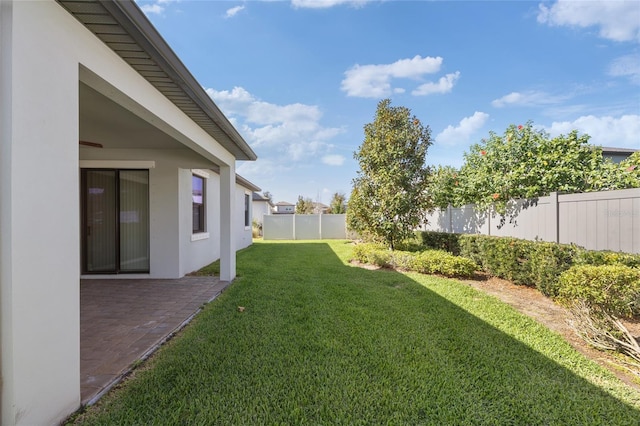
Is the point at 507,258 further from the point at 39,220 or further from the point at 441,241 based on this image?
the point at 39,220

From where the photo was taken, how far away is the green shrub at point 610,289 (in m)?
3.61

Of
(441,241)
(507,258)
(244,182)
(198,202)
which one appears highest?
(244,182)

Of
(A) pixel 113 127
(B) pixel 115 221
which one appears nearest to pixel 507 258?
(A) pixel 113 127

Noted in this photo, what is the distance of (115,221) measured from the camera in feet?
23.3

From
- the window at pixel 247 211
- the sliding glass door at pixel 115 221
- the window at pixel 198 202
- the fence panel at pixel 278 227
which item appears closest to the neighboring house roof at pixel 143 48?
the sliding glass door at pixel 115 221

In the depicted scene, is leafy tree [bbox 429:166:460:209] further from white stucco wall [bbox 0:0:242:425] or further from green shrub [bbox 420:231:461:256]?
white stucco wall [bbox 0:0:242:425]

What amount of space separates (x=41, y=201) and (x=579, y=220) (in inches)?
307

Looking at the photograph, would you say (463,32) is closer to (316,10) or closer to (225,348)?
(316,10)

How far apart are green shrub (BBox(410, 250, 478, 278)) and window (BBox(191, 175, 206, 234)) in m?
6.21

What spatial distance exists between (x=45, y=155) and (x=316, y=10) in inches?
337

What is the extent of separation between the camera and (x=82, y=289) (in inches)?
238

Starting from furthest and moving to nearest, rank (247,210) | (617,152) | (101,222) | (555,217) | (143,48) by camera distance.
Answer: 1. (617,152)
2. (247,210)
3. (101,222)
4. (555,217)
5. (143,48)

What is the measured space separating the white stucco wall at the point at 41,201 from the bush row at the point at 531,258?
5652 millimetres

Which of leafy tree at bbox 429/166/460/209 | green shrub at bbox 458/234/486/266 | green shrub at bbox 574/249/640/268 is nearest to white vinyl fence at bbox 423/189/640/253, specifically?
green shrub at bbox 574/249/640/268
